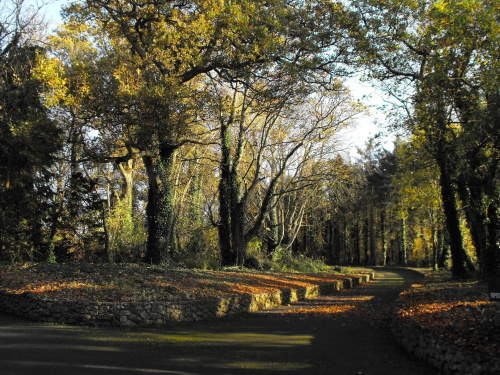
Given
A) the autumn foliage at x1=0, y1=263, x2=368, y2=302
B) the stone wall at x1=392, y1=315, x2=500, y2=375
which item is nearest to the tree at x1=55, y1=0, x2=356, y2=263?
the autumn foliage at x1=0, y1=263, x2=368, y2=302

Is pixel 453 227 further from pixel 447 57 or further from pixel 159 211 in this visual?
pixel 159 211

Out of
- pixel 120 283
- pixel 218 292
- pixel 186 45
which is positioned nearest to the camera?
pixel 120 283

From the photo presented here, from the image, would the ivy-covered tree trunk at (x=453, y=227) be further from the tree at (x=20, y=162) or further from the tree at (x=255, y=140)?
the tree at (x=20, y=162)

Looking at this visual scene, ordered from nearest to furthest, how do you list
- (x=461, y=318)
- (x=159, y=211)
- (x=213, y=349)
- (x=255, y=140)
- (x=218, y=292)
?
(x=461, y=318)
(x=213, y=349)
(x=218, y=292)
(x=159, y=211)
(x=255, y=140)

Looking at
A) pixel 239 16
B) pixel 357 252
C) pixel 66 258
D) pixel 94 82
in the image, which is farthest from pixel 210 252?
pixel 357 252

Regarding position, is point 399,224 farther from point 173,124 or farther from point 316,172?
point 173,124

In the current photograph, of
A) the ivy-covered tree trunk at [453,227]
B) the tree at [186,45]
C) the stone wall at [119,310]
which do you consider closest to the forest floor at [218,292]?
the stone wall at [119,310]

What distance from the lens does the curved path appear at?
18.1ft

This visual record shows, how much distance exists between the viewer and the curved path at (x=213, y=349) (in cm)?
553

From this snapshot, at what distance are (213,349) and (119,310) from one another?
291cm

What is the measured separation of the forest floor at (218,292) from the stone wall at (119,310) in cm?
30

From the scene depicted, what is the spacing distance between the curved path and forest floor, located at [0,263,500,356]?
777 millimetres

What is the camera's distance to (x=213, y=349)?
21.8 feet

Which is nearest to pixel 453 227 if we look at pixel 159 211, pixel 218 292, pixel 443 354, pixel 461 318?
pixel 218 292
